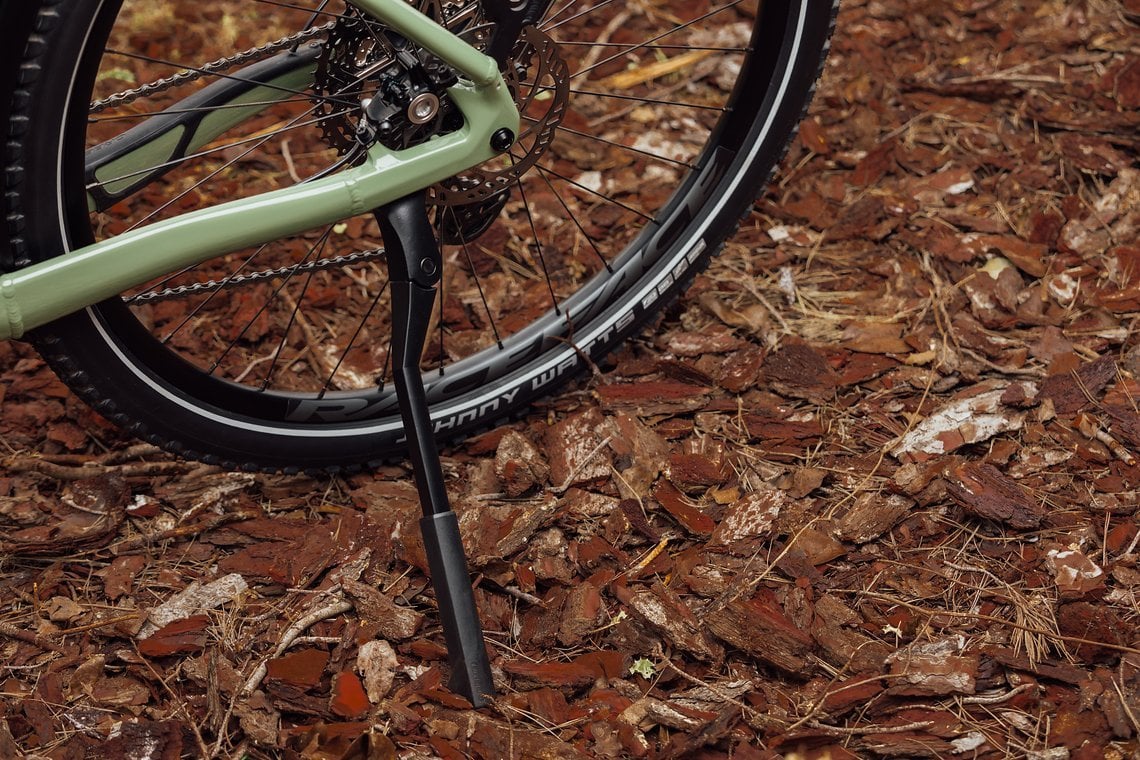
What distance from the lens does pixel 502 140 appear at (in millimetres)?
1861

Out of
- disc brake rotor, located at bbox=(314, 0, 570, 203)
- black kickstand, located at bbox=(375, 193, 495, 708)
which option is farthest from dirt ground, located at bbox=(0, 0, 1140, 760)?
disc brake rotor, located at bbox=(314, 0, 570, 203)

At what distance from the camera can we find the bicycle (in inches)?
64.7

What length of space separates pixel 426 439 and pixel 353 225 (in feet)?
3.73

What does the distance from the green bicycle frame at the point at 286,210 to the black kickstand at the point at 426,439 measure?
73 mm

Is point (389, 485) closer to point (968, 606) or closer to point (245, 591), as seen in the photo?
point (245, 591)

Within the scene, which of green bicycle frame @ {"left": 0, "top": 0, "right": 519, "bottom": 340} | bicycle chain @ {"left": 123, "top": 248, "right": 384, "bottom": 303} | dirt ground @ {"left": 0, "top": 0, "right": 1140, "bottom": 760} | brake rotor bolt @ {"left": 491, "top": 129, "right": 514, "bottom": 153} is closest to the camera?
green bicycle frame @ {"left": 0, "top": 0, "right": 519, "bottom": 340}

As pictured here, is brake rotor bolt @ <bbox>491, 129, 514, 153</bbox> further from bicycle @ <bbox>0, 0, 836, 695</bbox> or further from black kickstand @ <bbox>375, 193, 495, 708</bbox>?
→ black kickstand @ <bbox>375, 193, 495, 708</bbox>

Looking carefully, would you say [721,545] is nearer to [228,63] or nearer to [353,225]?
[228,63]

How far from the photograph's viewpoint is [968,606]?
1889 mm

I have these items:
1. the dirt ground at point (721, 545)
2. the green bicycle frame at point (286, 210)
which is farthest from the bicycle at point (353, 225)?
the dirt ground at point (721, 545)

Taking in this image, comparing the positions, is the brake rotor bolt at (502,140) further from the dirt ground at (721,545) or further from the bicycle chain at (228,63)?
the dirt ground at (721,545)

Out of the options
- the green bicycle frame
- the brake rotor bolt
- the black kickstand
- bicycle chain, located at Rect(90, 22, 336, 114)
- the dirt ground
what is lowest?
the dirt ground

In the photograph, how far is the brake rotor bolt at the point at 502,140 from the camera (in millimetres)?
1850

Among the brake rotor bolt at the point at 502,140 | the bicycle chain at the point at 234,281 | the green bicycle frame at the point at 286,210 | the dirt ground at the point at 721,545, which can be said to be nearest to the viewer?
the green bicycle frame at the point at 286,210
